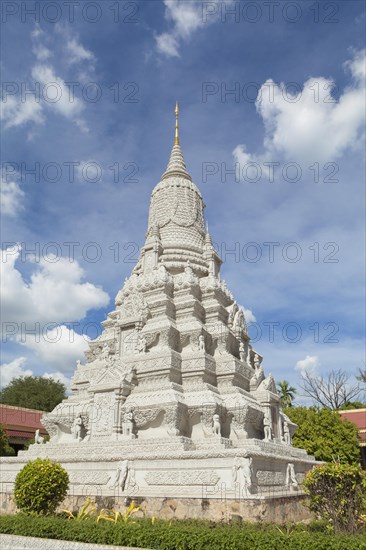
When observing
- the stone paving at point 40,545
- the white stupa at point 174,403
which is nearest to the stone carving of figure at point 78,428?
the white stupa at point 174,403

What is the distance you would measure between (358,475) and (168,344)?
11.0m

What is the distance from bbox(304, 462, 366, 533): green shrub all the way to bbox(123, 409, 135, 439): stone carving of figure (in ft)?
27.6

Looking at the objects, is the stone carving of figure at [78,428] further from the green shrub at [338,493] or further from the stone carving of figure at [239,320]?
the green shrub at [338,493]

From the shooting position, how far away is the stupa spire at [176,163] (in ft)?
102

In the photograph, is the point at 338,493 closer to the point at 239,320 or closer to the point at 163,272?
the point at 239,320

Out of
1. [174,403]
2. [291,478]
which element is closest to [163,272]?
[174,403]

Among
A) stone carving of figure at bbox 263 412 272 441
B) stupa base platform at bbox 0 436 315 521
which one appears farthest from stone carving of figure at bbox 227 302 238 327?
stupa base platform at bbox 0 436 315 521

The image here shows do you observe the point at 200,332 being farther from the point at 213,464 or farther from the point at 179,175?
the point at 179,175

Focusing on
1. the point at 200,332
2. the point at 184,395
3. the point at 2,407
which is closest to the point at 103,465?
the point at 184,395

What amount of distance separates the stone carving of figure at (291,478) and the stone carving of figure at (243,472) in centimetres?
415

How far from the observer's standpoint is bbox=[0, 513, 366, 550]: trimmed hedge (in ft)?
29.2

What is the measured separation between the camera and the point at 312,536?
30.1 feet

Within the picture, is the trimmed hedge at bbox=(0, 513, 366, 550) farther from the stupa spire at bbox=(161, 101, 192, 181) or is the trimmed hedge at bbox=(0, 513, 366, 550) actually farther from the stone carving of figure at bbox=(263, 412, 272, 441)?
the stupa spire at bbox=(161, 101, 192, 181)

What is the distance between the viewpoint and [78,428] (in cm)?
2044
